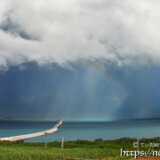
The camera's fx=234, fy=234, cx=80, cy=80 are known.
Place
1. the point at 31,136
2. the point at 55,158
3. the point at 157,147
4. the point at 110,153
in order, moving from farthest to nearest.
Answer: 1. the point at 31,136
2. the point at 157,147
3. the point at 110,153
4. the point at 55,158

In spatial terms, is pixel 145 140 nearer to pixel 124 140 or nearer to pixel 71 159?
pixel 124 140

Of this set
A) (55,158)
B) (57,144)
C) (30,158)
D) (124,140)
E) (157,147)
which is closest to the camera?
(30,158)

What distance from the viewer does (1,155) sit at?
16766 mm

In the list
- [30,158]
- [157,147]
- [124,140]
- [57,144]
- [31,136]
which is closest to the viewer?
[30,158]

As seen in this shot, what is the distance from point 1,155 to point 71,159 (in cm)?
502

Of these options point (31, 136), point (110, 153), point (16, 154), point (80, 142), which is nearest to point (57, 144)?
point (80, 142)

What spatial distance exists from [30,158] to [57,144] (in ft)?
53.7

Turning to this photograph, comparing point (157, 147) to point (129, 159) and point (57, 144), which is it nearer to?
point (129, 159)

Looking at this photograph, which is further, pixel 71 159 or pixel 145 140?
pixel 145 140

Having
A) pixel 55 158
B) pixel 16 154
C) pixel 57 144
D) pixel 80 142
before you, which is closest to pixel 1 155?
pixel 16 154

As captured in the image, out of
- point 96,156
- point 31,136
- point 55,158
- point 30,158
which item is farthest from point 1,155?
point 31,136

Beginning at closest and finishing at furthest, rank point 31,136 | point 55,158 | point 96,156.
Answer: point 55,158 → point 96,156 → point 31,136

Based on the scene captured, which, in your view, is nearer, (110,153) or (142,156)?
(142,156)

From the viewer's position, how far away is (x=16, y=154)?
1716 cm
